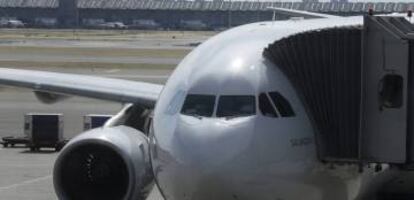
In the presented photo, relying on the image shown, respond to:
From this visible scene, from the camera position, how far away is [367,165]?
13570 millimetres

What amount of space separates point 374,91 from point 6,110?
36282 mm

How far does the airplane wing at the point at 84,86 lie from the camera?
1931 cm

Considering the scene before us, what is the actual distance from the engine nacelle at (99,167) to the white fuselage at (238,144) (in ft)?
7.29

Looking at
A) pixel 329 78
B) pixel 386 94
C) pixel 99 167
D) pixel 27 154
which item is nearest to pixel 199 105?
pixel 329 78

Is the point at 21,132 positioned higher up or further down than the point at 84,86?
further down

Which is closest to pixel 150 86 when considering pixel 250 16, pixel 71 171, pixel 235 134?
pixel 71 171

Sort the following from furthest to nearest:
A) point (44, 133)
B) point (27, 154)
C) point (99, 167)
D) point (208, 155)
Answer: point (44, 133) → point (27, 154) → point (99, 167) → point (208, 155)

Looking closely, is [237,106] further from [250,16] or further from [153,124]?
[250,16]

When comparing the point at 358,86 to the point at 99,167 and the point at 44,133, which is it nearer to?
the point at 99,167

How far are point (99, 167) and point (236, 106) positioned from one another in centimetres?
417

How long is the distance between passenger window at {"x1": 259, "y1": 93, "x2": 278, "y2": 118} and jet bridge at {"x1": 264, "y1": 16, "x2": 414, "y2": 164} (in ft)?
1.95

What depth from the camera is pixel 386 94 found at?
514 inches

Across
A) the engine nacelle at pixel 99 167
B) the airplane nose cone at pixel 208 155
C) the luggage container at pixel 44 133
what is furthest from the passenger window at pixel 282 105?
the luggage container at pixel 44 133

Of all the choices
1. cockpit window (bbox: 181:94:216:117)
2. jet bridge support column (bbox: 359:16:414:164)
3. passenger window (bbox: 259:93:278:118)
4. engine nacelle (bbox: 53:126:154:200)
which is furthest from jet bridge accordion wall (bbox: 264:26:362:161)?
engine nacelle (bbox: 53:126:154:200)
